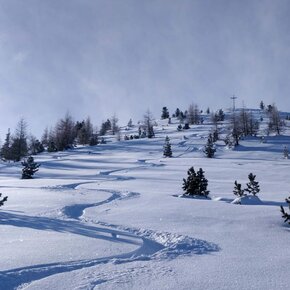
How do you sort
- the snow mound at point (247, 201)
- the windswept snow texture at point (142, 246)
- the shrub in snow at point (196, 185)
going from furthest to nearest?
the shrub in snow at point (196, 185), the snow mound at point (247, 201), the windswept snow texture at point (142, 246)

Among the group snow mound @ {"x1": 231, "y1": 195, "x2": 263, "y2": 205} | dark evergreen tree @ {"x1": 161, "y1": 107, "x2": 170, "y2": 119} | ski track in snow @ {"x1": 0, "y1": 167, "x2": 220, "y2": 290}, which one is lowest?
snow mound @ {"x1": 231, "y1": 195, "x2": 263, "y2": 205}

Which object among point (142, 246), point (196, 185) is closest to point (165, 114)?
point (196, 185)

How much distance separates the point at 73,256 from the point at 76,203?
5.27 metres

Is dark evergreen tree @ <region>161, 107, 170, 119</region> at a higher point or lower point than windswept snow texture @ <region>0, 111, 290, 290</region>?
higher

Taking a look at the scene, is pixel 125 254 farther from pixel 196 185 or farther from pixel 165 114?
pixel 165 114

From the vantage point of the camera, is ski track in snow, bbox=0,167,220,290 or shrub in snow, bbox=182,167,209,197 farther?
shrub in snow, bbox=182,167,209,197

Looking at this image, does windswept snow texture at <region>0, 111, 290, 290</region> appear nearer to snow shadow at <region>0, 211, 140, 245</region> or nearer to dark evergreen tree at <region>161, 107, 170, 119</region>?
snow shadow at <region>0, 211, 140, 245</region>

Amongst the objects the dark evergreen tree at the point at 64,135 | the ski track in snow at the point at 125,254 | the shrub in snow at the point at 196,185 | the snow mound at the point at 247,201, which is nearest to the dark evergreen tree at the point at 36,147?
the dark evergreen tree at the point at 64,135

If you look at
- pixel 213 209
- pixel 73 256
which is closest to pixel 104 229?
pixel 73 256

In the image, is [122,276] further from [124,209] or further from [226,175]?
[226,175]

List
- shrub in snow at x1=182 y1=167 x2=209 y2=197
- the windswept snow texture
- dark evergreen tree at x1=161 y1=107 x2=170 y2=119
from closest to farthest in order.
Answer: the windswept snow texture → shrub in snow at x1=182 y1=167 x2=209 y2=197 → dark evergreen tree at x1=161 y1=107 x2=170 y2=119

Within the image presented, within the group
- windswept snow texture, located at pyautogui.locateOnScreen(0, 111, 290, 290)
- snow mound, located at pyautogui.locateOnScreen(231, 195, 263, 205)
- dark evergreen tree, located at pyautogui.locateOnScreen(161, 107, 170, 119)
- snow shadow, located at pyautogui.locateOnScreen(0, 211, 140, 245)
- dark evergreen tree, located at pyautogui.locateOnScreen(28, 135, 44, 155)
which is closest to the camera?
windswept snow texture, located at pyautogui.locateOnScreen(0, 111, 290, 290)

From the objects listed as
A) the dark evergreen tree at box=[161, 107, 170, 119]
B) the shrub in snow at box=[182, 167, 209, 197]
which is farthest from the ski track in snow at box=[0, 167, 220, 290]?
the dark evergreen tree at box=[161, 107, 170, 119]

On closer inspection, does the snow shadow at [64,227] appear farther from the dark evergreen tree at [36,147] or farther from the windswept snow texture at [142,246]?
the dark evergreen tree at [36,147]
